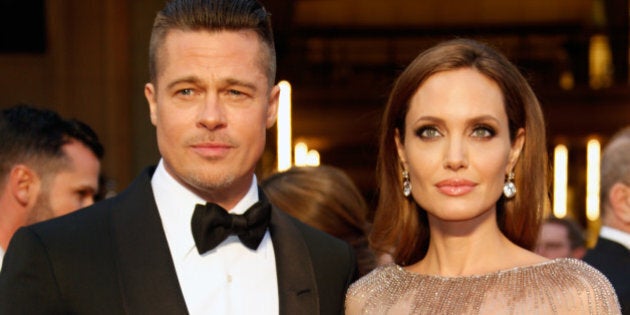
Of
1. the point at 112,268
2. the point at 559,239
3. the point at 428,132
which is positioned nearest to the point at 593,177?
the point at 559,239

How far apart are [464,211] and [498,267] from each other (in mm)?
255

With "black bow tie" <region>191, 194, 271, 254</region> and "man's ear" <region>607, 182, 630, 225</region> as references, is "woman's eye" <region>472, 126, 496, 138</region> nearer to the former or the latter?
"black bow tie" <region>191, 194, 271, 254</region>

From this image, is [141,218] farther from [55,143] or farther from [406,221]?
[55,143]

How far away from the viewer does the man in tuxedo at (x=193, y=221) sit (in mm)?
3203

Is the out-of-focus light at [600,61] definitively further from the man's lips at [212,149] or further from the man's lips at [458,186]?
the man's lips at [212,149]

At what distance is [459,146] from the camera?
11.4ft

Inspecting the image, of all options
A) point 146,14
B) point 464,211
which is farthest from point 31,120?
point 146,14

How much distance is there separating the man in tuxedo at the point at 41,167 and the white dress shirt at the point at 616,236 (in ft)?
8.14

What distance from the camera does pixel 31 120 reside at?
4.82 metres

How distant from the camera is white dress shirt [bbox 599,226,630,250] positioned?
523cm

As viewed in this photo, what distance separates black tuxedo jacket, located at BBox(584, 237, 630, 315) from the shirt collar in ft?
6.96

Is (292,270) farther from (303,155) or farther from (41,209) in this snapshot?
(303,155)

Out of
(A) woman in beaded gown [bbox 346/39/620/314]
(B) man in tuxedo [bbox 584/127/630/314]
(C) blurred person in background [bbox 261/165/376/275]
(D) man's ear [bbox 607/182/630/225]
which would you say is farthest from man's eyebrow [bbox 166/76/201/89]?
(D) man's ear [bbox 607/182/630/225]

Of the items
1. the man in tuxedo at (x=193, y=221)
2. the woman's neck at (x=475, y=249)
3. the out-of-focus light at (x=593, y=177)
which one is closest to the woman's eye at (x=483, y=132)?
the woman's neck at (x=475, y=249)
